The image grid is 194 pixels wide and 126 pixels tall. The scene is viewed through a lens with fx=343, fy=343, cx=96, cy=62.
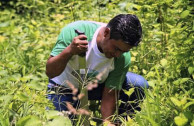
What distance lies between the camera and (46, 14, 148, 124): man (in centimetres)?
191

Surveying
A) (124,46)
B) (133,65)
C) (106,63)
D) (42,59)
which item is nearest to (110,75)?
(106,63)

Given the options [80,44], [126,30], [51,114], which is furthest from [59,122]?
[126,30]

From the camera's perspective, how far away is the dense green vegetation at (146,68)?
1.76 meters

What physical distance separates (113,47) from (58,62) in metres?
0.33

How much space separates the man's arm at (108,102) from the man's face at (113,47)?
0.35 meters

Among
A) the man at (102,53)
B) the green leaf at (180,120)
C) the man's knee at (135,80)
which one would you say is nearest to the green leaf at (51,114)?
the man at (102,53)

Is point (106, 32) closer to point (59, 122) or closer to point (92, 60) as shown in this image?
point (92, 60)

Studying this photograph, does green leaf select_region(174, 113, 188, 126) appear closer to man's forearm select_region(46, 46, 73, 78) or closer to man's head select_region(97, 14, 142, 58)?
man's head select_region(97, 14, 142, 58)

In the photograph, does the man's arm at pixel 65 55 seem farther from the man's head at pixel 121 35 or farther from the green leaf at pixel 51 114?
the green leaf at pixel 51 114

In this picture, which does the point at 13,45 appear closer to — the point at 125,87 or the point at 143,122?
the point at 125,87

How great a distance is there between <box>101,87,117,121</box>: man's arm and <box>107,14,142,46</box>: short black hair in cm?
49

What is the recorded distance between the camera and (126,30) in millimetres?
1907

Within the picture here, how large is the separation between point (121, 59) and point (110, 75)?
133 mm

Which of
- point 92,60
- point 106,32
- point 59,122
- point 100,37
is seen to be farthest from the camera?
point 92,60
